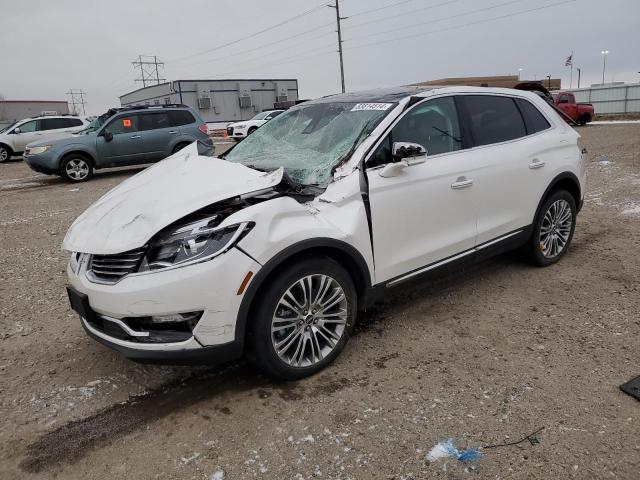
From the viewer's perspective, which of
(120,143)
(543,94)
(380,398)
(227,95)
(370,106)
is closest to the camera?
(380,398)

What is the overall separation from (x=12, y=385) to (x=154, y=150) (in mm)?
10360

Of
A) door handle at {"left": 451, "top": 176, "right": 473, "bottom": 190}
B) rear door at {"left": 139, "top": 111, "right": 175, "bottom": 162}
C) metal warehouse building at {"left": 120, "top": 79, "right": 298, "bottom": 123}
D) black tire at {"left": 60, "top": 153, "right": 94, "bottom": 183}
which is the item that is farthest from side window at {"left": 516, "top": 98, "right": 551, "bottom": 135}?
metal warehouse building at {"left": 120, "top": 79, "right": 298, "bottom": 123}

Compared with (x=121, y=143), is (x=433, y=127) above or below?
below

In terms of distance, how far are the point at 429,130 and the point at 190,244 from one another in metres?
2.04

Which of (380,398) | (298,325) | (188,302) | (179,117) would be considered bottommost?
(380,398)

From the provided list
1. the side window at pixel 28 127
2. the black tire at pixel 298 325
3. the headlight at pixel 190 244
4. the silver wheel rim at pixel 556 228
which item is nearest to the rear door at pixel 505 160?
the silver wheel rim at pixel 556 228

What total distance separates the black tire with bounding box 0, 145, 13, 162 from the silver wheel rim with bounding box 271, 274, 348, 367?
65.5ft

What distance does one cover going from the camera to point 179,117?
13.2m

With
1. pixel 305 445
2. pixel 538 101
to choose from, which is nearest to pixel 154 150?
pixel 538 101

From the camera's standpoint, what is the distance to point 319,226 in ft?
9.56

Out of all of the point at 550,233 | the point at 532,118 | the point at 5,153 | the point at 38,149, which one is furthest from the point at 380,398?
the point at 5,153

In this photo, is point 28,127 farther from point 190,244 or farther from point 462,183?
point 462,183

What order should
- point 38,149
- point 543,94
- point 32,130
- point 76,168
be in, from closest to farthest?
point 543,94, point 38,149, point 76,168, point 32,130

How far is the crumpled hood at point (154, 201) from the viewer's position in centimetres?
272
